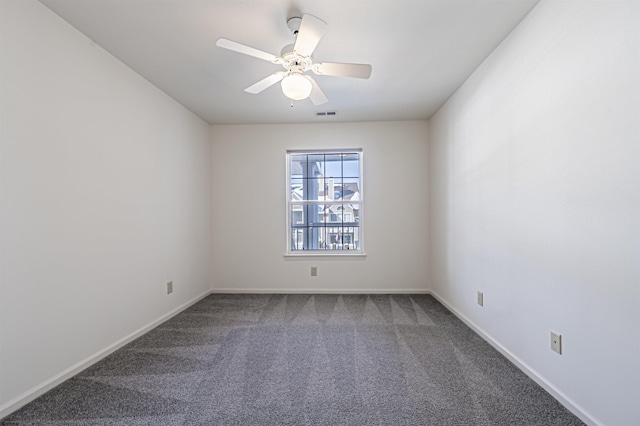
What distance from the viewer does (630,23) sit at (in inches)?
49.5

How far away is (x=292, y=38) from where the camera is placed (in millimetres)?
2133

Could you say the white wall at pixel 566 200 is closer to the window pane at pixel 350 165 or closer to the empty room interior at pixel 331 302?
the empty room interior at pixel 331 302

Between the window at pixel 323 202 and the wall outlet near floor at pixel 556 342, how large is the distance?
8.39 feet

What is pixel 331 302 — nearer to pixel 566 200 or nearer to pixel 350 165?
pixel 350 165

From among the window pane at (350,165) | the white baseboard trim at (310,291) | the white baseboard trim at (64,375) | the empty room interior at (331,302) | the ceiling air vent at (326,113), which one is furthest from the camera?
the window pane at (350,165)

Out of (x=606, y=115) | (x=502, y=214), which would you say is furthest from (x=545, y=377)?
(x=606, y=115)

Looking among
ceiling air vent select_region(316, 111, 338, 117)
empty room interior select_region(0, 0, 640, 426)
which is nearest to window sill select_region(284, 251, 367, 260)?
empty room interior select_region(0, 0, 640, 426)

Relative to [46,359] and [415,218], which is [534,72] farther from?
[46,359]

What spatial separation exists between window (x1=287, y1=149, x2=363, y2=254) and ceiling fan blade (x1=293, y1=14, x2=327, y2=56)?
2.34 meters

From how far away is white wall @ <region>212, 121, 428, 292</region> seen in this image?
3994mm

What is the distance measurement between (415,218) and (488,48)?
2199 millimetres

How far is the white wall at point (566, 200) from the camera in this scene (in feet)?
4.22

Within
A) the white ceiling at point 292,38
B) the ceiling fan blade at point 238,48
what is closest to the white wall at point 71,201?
the white ceiling at point 292,38

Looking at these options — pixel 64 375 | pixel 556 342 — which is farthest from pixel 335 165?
pixel 64 375
